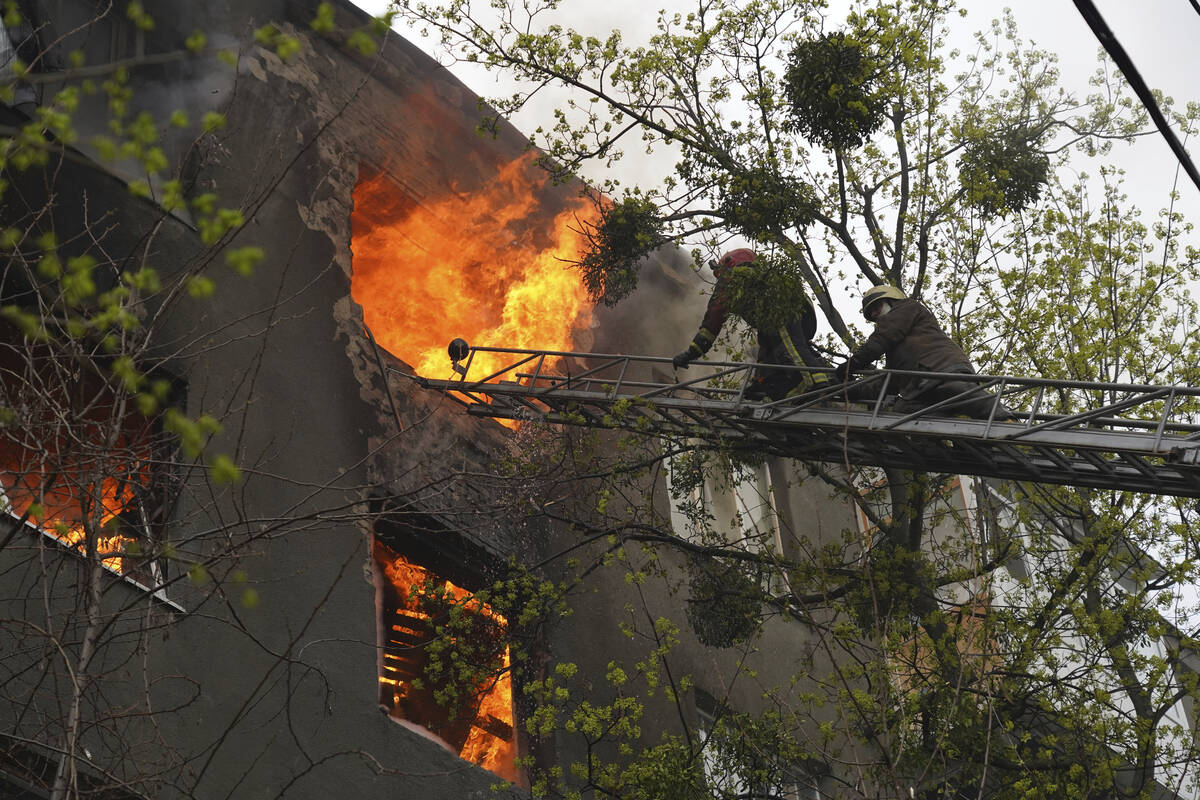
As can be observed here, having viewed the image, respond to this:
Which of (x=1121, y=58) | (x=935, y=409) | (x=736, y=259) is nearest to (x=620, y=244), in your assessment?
(x=736, y=259)

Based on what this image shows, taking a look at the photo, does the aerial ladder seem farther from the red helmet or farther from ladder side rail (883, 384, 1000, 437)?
the red helmet

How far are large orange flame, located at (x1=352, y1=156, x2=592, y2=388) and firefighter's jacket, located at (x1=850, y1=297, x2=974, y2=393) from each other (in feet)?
14.3

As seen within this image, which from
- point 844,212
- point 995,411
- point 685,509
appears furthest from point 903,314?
point 685,509

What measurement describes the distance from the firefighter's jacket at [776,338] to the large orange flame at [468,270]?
2.44 m

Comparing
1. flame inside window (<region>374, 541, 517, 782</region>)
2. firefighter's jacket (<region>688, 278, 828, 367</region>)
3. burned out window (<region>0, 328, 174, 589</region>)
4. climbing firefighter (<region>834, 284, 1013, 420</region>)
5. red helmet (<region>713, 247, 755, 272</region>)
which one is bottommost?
burned out window (<region>0, 328, 174, 589</region>)

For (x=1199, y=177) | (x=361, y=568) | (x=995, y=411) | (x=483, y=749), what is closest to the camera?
(x=1199, y=177)

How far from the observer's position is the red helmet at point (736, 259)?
1177 centimetres

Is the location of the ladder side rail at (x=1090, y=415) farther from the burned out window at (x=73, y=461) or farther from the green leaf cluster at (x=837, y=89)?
the burned out window at (x=73, y=461)

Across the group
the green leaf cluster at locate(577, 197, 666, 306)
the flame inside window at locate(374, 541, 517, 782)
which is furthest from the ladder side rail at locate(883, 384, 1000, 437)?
the green leaf cluster at locate(577, 197, 666, 306)

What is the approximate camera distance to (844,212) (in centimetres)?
1265

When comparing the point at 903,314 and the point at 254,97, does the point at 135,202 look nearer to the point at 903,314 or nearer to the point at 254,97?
the point at 254,97

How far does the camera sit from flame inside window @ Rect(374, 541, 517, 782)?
10.9 meters

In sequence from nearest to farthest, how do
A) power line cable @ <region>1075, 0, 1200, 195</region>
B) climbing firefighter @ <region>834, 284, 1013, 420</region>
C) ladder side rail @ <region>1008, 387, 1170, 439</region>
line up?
power line cable @ <region>1075, 0, 1200, 195</region> < ladder side rail @ <region>1008, 387, 1170, 439</region> < climbing firefighter @ <region>834, 284, 1013, 420</region>

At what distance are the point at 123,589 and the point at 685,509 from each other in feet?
22.2
